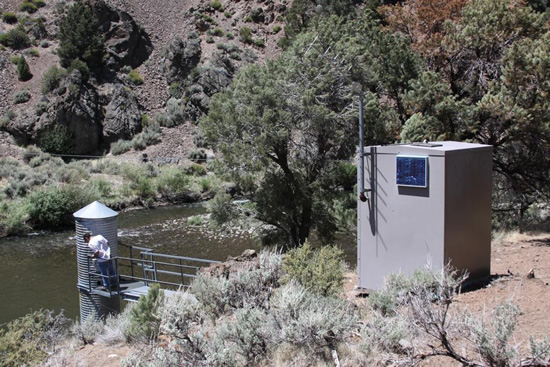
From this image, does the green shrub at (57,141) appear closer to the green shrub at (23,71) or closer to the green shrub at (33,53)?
the green shrub at (23,71)

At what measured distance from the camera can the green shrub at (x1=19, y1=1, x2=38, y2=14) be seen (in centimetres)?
6162

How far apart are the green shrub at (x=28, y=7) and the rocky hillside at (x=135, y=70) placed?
34 centimetres

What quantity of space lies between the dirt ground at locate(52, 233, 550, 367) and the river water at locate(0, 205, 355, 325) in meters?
7.29

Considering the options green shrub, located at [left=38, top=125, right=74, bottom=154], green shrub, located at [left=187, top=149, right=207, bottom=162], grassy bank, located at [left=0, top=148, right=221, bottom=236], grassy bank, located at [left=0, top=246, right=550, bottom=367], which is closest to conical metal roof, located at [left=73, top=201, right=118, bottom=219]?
grassy bank, located at [left=0, top=246, right=550, bottom=367]

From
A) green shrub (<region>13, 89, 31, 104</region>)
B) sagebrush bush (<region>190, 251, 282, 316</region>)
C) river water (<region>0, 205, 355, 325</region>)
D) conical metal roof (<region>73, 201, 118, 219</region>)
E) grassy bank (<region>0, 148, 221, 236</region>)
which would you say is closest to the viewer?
sagebrush bush (<region>190, 251, 282, 316</region>)

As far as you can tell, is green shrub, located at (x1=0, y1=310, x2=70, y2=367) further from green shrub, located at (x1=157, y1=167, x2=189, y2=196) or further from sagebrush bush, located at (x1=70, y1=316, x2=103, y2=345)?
green shrub, located at (x1=157, y1=167, x2=189, y2=196)

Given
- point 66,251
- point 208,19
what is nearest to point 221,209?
point 66,251

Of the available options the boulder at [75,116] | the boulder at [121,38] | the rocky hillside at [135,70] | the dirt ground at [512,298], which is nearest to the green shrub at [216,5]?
the rocky hillside at [135,70]

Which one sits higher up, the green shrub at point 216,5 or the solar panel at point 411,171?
the green shrub at point 216,5

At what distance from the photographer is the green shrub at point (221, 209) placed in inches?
701

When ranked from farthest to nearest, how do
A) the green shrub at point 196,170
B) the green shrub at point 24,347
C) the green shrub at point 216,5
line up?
the green shrub at point 216,5 < the green shrub at point 196,170 < the green shrub at point 24,347

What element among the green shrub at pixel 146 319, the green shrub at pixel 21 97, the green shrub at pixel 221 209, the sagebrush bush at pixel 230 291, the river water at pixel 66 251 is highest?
the green shrub at pixel 21 97

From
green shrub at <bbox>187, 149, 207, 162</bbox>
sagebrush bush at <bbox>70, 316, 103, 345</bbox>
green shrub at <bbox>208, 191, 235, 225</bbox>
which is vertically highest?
green shrub at <bbox>208, 191, 235, 225</bbox>

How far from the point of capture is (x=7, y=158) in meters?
42.8
